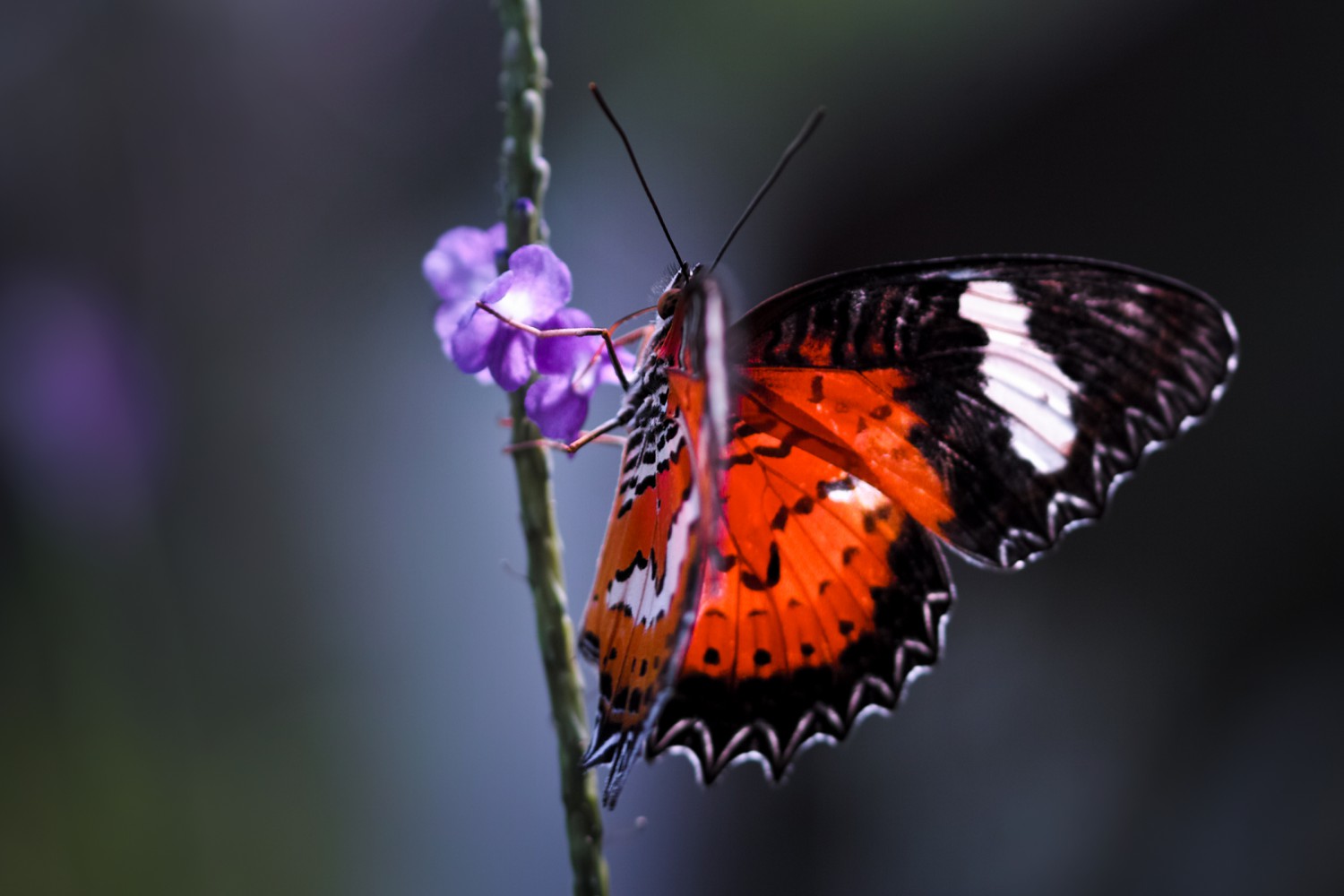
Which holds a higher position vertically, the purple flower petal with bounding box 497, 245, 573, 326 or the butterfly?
the purple flower petal with bounding box 497, 245, 573, 326

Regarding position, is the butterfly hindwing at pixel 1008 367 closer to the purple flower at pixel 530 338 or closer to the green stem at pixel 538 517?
the purple flower at pixel 530 338

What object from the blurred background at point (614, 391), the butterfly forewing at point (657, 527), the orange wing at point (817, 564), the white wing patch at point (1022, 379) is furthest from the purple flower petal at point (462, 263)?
the blurred background at point (614, 391)

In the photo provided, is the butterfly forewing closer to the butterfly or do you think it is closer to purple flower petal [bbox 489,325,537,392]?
the butterfly

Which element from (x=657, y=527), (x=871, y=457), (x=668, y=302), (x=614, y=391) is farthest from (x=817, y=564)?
(x=614, y=391)

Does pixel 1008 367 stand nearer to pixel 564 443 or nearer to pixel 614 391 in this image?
pixel 564 443

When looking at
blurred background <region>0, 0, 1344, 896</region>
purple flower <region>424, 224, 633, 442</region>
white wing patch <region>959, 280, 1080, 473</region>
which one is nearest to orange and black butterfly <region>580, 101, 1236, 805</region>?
white wing patch <region>959, 280, 1080, 473</region>

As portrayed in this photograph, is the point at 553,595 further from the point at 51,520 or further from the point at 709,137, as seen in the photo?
the point at 709,137
